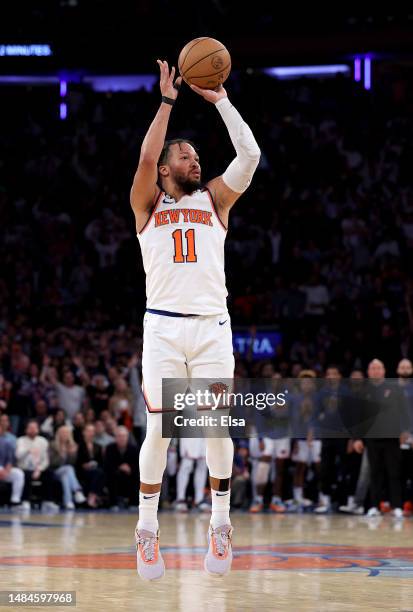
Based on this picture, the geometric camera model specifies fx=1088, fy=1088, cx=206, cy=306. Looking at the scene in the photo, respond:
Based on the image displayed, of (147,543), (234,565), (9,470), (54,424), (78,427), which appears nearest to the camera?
(147,543)

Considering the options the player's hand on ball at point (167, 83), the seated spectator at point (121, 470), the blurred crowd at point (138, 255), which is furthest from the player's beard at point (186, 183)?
the seated spectator at point (121, 470)

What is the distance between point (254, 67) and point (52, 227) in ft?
19.2

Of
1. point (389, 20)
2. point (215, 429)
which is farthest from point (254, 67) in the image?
point (215, 429)

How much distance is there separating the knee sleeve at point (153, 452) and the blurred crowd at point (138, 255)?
349 inches

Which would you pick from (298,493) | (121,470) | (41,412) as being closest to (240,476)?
(298,493)

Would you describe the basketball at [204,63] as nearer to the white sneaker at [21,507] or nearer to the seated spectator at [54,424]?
the white sneaker at [21,507]

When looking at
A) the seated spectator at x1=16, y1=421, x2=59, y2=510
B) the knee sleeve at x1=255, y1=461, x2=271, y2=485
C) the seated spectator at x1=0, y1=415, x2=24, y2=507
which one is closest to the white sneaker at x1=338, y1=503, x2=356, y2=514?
the knee sleeve at x1=255, y1=461, x2=271, y2=485

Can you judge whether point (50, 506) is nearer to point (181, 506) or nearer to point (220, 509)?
point (181, 506)

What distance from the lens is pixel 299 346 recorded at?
63.7 ft

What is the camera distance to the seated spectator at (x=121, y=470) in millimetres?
15876

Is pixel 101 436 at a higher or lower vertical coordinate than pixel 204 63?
lower

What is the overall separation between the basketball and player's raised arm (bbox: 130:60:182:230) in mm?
136

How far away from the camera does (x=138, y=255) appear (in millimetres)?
21719

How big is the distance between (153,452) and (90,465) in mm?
9426
